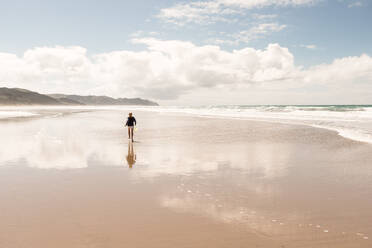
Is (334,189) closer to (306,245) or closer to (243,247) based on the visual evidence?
(306,245)

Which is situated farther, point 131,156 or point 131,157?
point 131,156

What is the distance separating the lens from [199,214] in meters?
5.93

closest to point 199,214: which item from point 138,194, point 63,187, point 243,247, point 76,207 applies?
point 243,247

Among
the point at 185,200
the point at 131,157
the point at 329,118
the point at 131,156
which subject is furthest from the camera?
the point at 329,118

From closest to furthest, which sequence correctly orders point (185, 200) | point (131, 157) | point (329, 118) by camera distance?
point (185, 200), point (131, 157), point (329, 118)

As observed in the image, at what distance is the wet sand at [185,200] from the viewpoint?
4.96m

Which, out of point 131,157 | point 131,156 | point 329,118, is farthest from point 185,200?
point 329,118

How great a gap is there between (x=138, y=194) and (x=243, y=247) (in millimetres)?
3402

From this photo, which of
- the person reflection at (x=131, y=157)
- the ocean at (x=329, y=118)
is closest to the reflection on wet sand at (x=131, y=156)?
the person reflection at (x=131, y=157)

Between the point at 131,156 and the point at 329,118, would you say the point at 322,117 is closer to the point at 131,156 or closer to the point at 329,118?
the point at 329,118

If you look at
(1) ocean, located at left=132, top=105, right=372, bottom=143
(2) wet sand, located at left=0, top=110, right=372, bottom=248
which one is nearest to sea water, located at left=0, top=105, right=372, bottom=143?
(1) ocean, located at left=132, top=105, right=372, bottom=143

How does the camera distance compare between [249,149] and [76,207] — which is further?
[249,149]

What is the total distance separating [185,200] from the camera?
680cm

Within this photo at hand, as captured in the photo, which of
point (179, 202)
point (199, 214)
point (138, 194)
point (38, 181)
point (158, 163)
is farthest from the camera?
point (158, 163)
